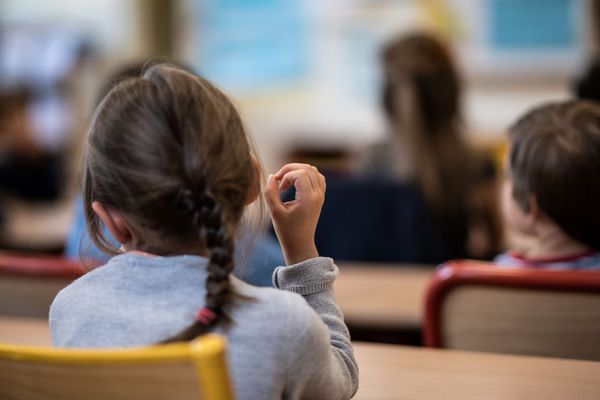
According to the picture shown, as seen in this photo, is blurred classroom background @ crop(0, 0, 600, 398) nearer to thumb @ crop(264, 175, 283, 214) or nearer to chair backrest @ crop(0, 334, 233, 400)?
thumb @ crop(264, 175, 283, 214)

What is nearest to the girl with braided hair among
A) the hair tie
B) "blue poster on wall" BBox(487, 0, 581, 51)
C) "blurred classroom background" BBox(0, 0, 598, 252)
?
the hair tie

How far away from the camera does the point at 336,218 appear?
277 centimetres

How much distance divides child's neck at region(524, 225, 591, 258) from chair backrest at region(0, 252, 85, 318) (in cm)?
88

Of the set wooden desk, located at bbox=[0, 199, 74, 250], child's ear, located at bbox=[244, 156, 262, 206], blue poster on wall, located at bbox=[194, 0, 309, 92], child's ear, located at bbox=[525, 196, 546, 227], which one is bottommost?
wooden desk, located at bbox=[0, 199, 74, 250]

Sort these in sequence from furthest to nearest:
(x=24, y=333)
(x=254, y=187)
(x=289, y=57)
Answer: (x=289, y=57), (x=24, y=333), (x=254, y=187)

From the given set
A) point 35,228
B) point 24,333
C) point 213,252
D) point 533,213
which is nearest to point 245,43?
point 35,228

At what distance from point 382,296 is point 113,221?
1.03 metres

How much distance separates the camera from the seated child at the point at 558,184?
160cm

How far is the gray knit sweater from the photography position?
93cm

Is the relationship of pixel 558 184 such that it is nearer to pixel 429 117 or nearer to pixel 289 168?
pixel 289 168

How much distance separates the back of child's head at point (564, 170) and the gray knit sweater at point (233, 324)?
681 mm

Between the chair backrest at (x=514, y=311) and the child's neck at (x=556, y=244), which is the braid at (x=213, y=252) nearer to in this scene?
the chair backrest at (x=514, y=311)

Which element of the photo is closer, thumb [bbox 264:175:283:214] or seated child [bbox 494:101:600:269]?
thumb [bbox 264:175:283:214]

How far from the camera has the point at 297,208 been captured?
3.59ft
